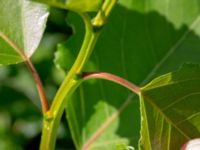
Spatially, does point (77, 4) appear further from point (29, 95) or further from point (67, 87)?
point (29, 95)

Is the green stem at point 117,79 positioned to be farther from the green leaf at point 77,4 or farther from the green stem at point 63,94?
the green leaf at point 77,4

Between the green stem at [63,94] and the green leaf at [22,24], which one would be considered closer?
the green stem at [63,94]

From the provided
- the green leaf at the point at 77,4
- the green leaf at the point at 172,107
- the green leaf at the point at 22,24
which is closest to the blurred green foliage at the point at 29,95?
the green leaf at the point at 22,24

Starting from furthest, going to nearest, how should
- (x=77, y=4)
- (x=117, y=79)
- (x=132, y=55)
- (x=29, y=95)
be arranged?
(x=29, y=95), (x=132, y=55), (x=117, y=79), (x=77, y=4)

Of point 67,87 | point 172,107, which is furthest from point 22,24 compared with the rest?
point 172,107

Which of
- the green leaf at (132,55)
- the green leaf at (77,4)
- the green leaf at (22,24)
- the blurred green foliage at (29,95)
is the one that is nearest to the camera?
the green leaf at (77,4)

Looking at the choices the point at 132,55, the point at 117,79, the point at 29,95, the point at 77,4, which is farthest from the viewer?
the point at 29,95
